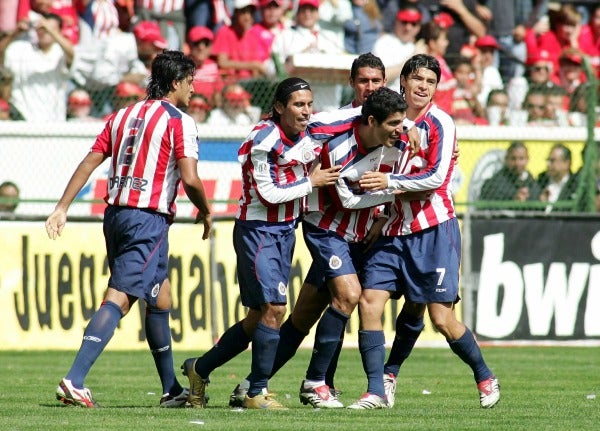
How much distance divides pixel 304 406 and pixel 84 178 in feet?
7.01

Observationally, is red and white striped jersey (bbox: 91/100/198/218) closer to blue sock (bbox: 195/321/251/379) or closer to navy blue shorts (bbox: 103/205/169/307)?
navy blue shorts (bbox: 103/205/169/307)

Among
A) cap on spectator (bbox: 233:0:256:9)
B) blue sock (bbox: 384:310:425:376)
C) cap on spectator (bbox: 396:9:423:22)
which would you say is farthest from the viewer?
cap on spectator (bbox: 396:9:423:22)

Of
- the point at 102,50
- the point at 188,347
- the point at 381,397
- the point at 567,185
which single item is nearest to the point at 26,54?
the point at 102,50

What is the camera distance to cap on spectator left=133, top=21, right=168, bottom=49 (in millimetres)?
15891

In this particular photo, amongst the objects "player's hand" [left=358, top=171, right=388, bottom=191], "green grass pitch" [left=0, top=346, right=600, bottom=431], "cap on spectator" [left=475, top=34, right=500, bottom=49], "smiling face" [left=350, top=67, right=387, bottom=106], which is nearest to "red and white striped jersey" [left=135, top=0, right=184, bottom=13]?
"cap on spectator" [left=475, top=34, right=500, bottom=49]

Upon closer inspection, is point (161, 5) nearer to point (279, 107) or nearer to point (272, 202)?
point (279, 107)

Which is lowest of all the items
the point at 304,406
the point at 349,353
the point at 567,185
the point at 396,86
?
the point at 349,353

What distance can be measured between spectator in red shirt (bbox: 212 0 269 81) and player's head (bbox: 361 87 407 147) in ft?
25.4

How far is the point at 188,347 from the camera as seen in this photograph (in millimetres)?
13805

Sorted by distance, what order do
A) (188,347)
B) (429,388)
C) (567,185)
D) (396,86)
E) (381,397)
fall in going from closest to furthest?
(381,397), (429,388), (188,347), (567,185), (396,86)

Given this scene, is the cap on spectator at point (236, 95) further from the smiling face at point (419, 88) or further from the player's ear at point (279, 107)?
the player's ear at point (279, 107)

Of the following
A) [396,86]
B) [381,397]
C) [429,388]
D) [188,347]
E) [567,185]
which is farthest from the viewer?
[396,86]

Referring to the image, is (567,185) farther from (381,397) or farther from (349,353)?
(381,397)

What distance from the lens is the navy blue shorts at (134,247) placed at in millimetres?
8250
